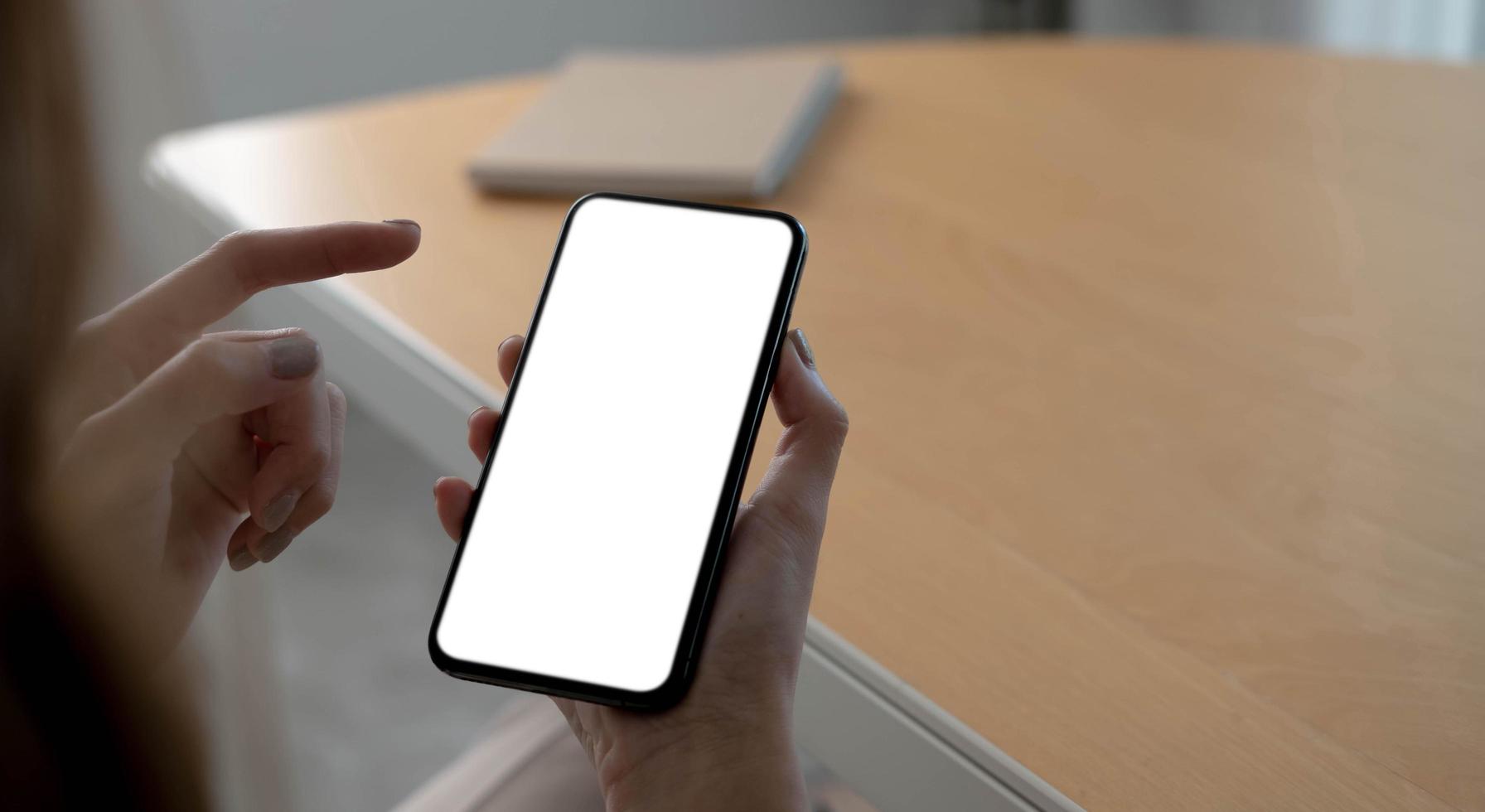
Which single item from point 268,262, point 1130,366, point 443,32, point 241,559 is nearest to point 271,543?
point 241,559

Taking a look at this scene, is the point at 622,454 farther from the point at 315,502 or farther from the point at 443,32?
the point at 443,32

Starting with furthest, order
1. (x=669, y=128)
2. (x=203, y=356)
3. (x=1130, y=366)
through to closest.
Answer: (x=669, y=128)
(x=1130, y=366)
(x=203, y=356)

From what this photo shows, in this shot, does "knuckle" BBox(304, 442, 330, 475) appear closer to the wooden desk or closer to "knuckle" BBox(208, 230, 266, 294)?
"knuckle" BBox(208, 230, 266, 294)

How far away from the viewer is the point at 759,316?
1.57 feet

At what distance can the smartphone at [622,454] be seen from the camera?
0.43 meters

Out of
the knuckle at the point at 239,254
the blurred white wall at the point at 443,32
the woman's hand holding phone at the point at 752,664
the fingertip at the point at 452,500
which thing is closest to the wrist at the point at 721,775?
the woman's hand holding phone at the point at 752,664

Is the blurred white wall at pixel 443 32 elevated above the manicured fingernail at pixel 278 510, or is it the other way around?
the manicured fingernail at pixel 278 510

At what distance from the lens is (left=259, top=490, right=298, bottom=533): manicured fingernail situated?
0.47 metres

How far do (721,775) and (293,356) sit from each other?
209 mm

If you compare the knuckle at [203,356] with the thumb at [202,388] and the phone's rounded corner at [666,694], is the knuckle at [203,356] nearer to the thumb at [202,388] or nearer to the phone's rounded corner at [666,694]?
the thumb at [202,388]

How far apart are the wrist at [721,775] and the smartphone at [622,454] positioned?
0.02 meters

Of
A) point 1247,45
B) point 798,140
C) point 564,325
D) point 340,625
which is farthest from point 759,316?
point 340,625

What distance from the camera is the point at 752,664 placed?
1.40ft

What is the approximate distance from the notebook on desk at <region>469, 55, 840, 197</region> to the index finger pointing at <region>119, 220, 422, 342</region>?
0.39 m
